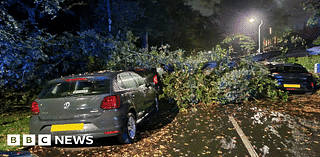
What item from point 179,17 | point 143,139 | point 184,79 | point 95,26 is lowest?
point 143,139

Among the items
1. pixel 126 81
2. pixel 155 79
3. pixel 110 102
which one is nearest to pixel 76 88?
pixel 110 102

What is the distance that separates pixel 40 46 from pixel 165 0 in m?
22.1

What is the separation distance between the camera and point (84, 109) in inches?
176

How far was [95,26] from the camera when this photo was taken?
17328 millimetres

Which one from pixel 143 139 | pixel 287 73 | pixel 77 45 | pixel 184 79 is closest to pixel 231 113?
pixel 184 79

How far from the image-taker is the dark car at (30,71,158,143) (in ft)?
14.6

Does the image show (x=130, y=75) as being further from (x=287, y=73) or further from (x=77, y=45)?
(x=287, y=73)

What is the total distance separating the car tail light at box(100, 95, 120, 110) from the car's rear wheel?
487mm

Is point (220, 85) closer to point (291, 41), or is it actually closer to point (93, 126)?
point (93, 126)

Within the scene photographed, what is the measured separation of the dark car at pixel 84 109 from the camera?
4453 millimetres

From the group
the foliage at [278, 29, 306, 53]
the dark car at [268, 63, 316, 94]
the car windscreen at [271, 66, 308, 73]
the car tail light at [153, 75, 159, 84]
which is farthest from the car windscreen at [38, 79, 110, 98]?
the foliage at [278, 29, 306, 53]

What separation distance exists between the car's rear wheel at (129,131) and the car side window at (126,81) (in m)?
0.71

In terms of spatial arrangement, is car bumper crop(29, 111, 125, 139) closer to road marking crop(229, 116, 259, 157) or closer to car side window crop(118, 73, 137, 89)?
car side window crop(118, 73, 137, 89)

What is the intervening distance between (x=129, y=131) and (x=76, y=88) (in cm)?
148
